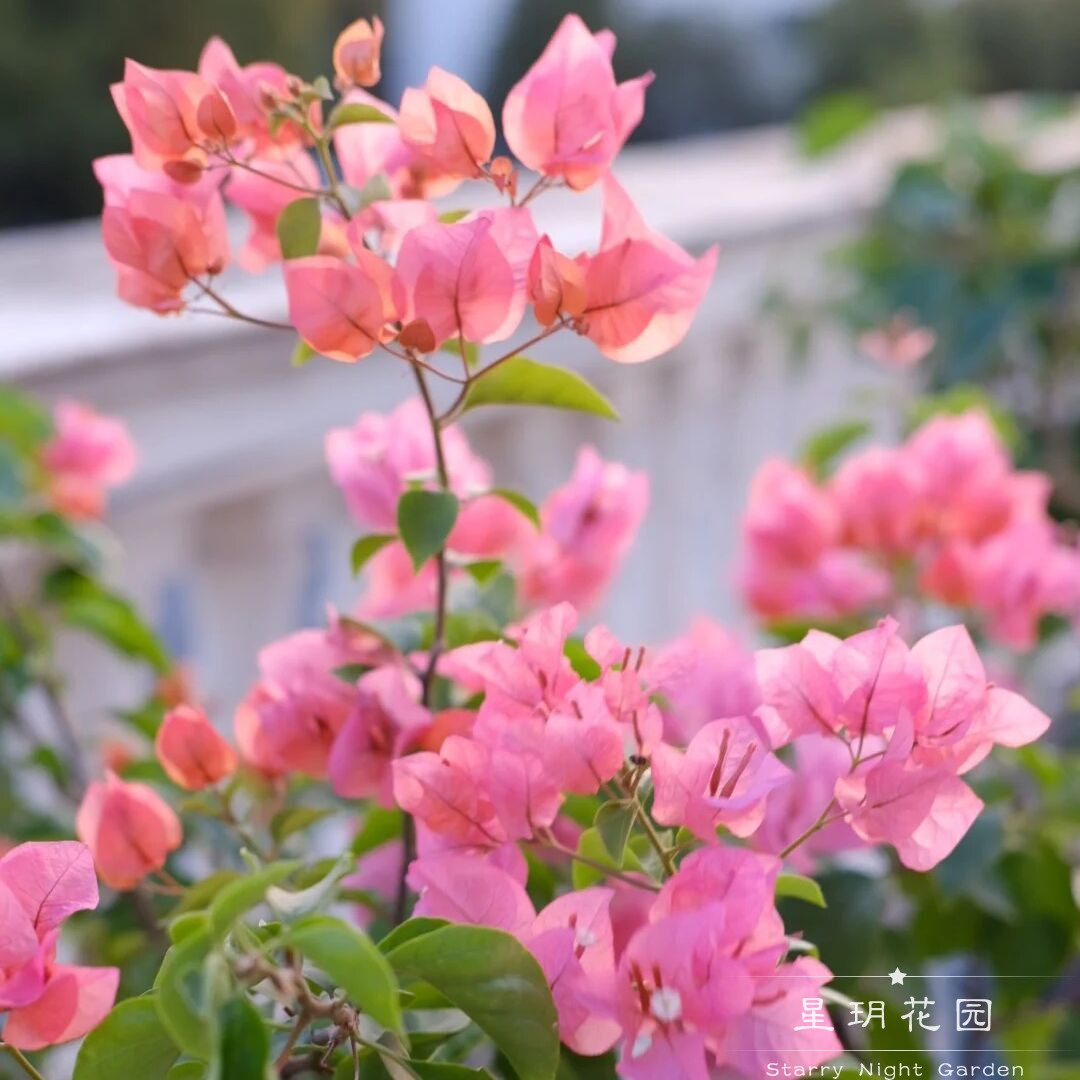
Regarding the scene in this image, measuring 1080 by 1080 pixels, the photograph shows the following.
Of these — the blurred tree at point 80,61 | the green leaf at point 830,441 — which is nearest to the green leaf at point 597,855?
the green leaf at point 830,441

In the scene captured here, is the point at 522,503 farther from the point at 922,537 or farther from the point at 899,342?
the point at 899,342

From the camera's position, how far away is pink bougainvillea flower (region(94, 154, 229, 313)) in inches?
12.8

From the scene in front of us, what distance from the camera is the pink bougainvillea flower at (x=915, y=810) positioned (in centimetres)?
28

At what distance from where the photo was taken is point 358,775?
A: 37cm

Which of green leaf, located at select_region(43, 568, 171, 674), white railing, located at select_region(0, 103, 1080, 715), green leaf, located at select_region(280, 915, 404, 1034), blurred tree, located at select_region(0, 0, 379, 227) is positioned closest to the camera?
green leaf, located at select_region(280, 915, 404, 1034)

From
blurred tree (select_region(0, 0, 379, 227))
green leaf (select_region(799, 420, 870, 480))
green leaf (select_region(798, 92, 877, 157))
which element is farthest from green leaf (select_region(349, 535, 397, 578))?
blurred tree (select_region(0, 0, 379, 227))

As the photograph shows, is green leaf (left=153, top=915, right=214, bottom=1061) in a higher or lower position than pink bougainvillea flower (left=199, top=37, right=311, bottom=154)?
lower

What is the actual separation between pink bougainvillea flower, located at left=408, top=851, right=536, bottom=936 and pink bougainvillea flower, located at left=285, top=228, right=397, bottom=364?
10 centimetres

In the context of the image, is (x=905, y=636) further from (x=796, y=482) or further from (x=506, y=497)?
(x=506, y=497)

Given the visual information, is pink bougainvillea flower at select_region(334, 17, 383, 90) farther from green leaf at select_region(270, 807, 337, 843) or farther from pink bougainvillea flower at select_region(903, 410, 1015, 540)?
pink bougainvillea flower at select_region(903, 410, 1015, 540)

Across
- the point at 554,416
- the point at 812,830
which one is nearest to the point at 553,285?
the point at 812,830

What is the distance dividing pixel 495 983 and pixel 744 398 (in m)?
1.04

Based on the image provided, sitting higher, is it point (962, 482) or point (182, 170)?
point (182, 170)

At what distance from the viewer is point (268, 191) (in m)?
0.36
